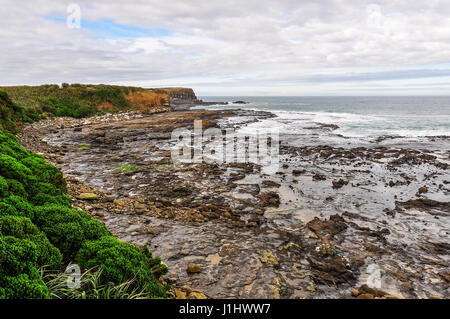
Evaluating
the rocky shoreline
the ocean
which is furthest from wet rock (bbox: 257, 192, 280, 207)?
the ocean

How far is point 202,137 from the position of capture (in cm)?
3028

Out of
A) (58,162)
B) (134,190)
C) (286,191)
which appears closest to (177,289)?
(134,190)

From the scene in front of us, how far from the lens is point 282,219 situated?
1013cm

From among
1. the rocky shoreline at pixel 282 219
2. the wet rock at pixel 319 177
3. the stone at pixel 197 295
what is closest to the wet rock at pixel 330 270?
the rocky shoreline at pixel 282 219

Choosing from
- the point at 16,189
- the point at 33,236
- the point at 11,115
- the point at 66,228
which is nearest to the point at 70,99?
the point at 11,115

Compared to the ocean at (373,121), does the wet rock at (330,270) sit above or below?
below

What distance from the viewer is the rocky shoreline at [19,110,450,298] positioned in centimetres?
656
